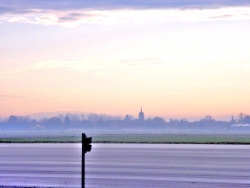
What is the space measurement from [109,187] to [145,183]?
3312 millimetres

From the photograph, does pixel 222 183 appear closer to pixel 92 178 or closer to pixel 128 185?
pixel 128 185

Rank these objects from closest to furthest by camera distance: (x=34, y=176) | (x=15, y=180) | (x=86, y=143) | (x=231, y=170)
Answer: (x=86, y=143) < (x=15, y=180) < (x=34, y=176) < (x=231, y=170)

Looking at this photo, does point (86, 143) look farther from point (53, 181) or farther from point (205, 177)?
point (205, 177)

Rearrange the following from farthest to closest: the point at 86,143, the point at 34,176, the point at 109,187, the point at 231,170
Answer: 1. the point at 231,170
2. the point at 34,176
3. the point at 109,187
4. the point at 86,143

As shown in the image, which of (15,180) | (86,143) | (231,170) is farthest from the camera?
(231,170)

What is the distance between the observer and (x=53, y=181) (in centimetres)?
4016

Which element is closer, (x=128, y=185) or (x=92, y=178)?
(x=128, y=185)

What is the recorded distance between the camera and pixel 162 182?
3931 cm

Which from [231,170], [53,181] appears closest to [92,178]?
[53,181]

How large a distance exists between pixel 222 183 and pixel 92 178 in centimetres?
825

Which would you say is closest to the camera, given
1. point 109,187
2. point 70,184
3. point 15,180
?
point 109,187

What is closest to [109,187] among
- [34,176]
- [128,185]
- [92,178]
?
[128,185]

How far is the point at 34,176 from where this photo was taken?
44.6 m

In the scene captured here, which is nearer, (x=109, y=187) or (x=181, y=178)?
(x=109, y=187)
